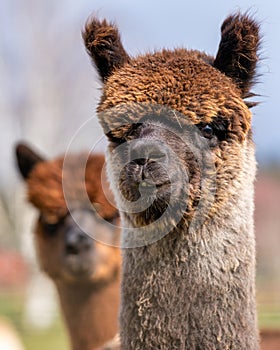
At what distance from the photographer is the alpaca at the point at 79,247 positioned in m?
Result: 5.86

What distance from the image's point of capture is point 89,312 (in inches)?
233

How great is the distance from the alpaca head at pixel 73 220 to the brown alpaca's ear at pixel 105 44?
212 cm

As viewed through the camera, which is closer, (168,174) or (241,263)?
(168,174)

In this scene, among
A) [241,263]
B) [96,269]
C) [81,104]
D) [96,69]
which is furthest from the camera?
[81,104]

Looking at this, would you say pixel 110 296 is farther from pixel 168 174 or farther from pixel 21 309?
pixel 21 309

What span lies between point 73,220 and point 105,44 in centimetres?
255

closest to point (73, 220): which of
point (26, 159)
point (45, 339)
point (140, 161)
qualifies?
point (26, 159)

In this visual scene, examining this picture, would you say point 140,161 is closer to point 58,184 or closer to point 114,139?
point 114,139

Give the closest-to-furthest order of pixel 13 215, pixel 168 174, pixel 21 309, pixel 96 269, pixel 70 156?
pixel 168 174, pixel 96 269, pixel 70 156, pixel 21 309, pixel 13 215

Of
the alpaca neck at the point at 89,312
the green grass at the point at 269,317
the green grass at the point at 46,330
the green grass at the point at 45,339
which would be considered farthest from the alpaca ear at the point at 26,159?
the green grass at the point at 45,339

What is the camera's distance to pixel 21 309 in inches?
977

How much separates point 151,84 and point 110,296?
286 cm

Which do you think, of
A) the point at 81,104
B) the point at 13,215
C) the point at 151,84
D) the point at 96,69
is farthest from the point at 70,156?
the point at 81,104

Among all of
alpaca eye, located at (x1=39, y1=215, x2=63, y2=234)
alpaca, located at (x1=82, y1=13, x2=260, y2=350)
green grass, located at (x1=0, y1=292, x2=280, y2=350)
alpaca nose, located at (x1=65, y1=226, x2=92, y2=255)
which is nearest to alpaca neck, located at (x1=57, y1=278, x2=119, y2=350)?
alpaca nose, located at (x1=65, y1=226, x2=92, y2=255)
